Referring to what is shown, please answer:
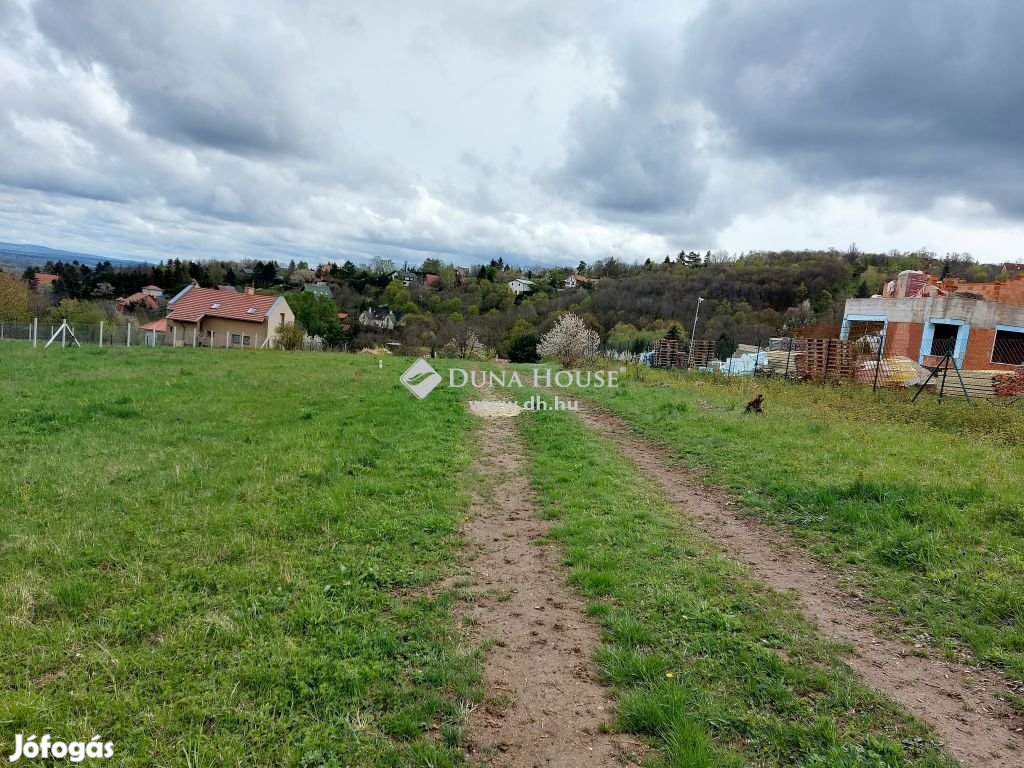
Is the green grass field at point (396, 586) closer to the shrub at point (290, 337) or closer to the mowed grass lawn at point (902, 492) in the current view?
the mowed grass lawn at point (902, 492)

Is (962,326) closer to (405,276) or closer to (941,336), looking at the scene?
(941,336)

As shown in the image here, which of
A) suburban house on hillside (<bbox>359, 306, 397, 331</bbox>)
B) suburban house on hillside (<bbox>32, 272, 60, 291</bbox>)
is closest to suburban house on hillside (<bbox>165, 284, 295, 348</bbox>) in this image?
suburban house on hillside (<bbox>359, 306, 397, 331</bbox>)

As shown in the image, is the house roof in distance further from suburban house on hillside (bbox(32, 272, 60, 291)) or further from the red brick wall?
the red brick wall

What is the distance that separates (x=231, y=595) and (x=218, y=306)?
4345 cm

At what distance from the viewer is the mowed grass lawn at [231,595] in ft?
8.30

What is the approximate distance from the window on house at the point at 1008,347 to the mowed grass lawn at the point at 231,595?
27.3 meters

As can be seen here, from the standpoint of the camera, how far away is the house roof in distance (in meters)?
40.3

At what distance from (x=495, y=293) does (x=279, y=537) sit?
8511 centimetres

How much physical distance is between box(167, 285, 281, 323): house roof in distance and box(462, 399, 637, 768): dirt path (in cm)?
4120

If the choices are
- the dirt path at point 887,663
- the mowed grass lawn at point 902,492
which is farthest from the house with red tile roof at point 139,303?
the dirt path at point 887,663

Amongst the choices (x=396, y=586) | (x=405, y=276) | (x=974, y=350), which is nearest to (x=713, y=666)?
(x=396, y=586)

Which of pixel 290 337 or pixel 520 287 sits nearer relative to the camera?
pixel 290 337

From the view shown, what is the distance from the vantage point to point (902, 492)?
18.9 ft

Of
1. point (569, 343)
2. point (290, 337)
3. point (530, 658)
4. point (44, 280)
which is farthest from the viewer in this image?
point (44, 280)
